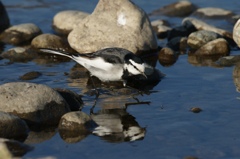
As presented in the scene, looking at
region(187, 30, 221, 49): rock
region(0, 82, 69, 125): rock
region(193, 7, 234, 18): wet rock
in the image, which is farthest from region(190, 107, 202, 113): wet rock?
region(193, 7, 234, 18): wet rock

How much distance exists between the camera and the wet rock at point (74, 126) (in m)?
9.76

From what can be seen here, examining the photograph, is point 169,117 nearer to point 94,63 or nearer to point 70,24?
point 94,63

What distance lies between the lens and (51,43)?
14945 mm

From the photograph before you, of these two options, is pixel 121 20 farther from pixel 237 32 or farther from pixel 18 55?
pixel 237 32

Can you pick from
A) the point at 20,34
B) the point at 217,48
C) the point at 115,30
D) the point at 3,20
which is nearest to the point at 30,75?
the point at 115,30

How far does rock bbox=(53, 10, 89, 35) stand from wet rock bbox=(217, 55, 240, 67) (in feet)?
13.7

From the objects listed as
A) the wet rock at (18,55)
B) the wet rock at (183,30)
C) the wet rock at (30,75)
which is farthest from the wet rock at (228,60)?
the wet rock at (18,55)

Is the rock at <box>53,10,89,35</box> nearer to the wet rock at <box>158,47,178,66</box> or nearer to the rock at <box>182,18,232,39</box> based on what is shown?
the rock at <box>182,18,232,39</box>

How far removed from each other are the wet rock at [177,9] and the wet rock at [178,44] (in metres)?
3.19

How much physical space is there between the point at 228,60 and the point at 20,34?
503cm

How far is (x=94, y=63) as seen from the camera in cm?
1202

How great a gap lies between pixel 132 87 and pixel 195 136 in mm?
3126

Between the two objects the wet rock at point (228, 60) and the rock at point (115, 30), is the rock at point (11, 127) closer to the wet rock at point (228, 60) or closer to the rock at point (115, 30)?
the rock at point (115, 30)

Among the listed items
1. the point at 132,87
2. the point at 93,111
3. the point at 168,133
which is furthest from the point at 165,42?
the point at 168,133
